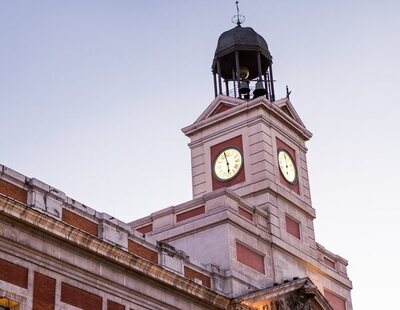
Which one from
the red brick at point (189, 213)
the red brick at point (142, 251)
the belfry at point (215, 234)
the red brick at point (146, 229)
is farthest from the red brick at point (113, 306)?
the red brick at point (146, 229)

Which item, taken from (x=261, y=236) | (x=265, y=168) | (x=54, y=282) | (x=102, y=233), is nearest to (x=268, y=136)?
(x=265, y=168)

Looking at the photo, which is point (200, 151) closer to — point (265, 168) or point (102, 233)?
point (265, 168)

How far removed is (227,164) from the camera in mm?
46125

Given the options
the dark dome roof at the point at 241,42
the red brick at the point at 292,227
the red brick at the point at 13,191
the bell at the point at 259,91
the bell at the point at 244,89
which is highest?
the dark dome roof at the point at 241,42

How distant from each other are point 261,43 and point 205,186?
928 centimetres

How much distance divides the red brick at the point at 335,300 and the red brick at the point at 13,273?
21.0 metres

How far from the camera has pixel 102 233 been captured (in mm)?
31359

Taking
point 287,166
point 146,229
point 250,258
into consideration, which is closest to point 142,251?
point 250,258

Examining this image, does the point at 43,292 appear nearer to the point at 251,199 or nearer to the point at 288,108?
the point at 251,199

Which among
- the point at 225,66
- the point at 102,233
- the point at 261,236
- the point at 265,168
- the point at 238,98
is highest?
the point at 225,66

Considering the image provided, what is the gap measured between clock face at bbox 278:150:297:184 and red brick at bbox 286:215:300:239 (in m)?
2.42

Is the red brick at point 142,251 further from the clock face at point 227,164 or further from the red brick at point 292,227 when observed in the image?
the clock face at point 227,164

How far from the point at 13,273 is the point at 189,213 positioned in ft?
50.3

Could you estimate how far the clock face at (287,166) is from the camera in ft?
152
